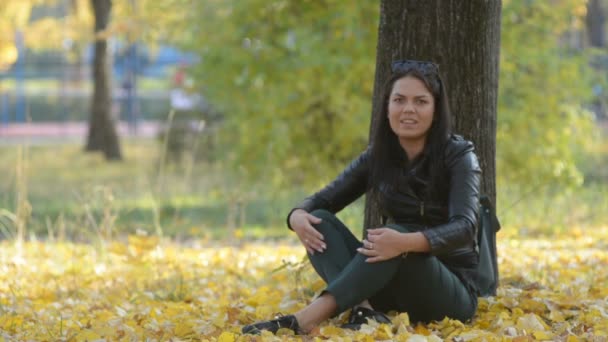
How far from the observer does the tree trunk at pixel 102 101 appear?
1722 centimetres

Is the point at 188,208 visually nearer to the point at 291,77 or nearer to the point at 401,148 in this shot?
the point at 291,77

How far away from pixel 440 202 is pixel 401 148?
282 millimetres

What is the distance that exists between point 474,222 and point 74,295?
7.99ft

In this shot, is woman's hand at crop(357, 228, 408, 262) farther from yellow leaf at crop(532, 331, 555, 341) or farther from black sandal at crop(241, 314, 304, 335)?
yellow leaf at crop(532, 331, 555, 341)

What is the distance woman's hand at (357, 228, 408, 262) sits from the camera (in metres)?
3.48

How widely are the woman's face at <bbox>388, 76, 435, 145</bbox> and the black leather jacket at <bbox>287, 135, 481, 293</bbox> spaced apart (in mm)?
116

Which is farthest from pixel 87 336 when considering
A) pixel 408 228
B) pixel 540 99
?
pixel 540 99

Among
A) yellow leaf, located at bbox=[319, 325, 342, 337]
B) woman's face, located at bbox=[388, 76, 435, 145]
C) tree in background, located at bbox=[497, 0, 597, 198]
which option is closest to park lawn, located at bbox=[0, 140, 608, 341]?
yellow leaf, located at bbox=[319, 325, 342, 337]

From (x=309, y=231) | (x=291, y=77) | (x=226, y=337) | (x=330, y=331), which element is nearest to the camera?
(x=226, y=337)

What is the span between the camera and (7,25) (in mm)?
20469

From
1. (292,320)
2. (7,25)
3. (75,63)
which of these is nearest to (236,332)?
(292,320)

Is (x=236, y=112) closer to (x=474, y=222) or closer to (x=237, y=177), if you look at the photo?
(x=237, y=177)

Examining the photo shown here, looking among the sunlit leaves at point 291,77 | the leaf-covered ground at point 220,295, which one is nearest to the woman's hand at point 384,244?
the leaf-covered ground at point 220,295

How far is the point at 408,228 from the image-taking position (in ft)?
12.4
